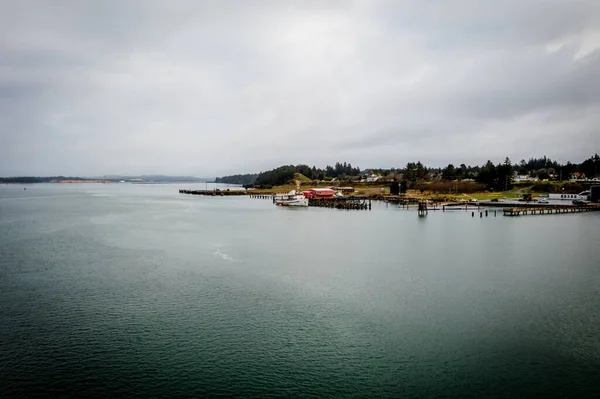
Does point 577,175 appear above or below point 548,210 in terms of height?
above

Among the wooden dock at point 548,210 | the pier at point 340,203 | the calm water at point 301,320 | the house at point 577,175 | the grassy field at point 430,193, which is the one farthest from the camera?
the house at point 577,175

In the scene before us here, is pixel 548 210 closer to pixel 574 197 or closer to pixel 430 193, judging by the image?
pixel 574 197

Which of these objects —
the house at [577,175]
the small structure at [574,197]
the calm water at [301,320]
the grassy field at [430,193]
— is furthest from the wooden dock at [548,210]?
the house at [577,175]

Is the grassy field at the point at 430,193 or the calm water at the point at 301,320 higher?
the grassy field at the point at 430,193

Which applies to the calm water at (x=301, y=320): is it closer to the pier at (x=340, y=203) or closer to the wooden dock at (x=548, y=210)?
the wooden dock at (x=548, y=210)

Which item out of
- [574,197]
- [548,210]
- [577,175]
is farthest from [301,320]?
[577,175]

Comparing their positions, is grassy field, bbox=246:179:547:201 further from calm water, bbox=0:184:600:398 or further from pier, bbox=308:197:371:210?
calm water, bbox=0:184:600:398

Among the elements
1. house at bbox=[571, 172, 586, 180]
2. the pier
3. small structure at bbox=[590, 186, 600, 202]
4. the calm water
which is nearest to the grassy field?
small structure at bbox=[590, 186, 600, 202]

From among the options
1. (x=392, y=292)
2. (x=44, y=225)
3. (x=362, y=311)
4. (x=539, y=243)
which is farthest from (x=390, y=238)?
(x=44, y=225)

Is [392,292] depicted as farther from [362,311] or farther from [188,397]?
[188,397]
